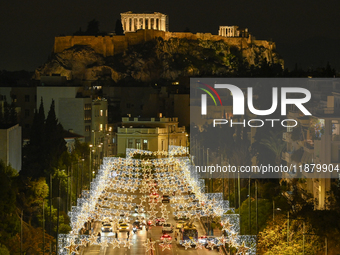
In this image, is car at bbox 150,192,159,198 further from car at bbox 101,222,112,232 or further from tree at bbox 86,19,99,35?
tree at bbox 86,19,99,35

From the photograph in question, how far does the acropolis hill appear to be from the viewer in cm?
12269

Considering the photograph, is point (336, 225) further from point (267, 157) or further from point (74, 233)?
point (267, 157)

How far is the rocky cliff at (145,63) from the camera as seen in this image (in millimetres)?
122125

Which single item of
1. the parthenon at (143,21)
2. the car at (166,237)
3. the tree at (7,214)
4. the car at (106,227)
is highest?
the parthenon at (143,21)

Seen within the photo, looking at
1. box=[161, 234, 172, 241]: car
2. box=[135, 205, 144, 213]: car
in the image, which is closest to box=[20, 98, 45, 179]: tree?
box=[135, 205, 144, 213]: car

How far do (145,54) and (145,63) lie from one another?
205cm

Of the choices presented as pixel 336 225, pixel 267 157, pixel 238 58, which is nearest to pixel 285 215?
pixel 336 225

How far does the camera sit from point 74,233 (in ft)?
127

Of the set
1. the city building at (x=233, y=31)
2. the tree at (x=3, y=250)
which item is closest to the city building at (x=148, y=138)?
the tree at (x=3, y=250)

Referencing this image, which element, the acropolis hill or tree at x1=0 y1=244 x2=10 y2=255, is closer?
tree at x1=0 y1=244 x2=10 y2=255

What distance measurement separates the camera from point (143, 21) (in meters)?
141

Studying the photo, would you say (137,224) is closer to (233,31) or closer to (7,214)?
(7,214)

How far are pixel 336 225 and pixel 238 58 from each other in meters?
111

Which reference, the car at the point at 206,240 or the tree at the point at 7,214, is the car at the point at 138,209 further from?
the tree at the point at 7,214
